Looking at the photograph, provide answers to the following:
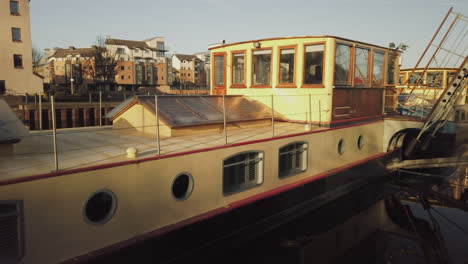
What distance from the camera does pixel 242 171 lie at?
27.4 feet

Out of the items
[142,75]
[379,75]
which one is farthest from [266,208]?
[142,75]

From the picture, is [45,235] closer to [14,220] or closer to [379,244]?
[14,220]

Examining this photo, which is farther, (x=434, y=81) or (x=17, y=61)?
(x=17, y=61)

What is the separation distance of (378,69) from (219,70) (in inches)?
246

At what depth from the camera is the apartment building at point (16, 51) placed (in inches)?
1484

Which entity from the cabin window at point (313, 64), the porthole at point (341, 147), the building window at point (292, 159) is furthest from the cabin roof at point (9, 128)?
the porthole at point (341, 147)

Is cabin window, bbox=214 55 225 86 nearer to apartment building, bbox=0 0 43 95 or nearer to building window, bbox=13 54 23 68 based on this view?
apartment building, bbox=0 0 43 95


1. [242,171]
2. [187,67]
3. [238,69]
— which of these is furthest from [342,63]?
[187,67]

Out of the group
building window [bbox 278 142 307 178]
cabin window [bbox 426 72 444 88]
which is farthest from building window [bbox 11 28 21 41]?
cabin window [bbox 426 72 444 88]

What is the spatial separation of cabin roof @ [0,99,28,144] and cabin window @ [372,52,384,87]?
1159 cm

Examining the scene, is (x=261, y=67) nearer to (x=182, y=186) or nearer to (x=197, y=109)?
(x=197, y=109)

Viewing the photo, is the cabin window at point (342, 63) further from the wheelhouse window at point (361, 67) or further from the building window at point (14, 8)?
the building window at point (14, 8)

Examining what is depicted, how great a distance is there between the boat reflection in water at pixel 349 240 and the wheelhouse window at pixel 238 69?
5183mm

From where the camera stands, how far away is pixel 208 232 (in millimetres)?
7305
